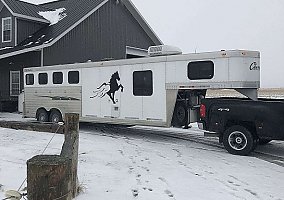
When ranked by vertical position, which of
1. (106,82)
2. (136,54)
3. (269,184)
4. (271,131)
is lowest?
(269,184)

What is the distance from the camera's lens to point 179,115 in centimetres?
1130

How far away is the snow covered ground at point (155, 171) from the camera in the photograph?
18.5 ft

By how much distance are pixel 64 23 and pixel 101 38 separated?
3028 millimetres

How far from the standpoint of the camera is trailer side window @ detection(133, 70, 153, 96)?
11.6 metres

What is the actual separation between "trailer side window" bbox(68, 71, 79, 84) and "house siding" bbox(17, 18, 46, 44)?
36.2 ft

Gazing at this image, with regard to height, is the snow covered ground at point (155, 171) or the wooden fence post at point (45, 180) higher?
the wooden fence post at point (45, 180)

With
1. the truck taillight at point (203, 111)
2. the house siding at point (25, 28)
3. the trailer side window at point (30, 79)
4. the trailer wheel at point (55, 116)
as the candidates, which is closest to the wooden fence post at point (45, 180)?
the truck taillight at point (203, 111)

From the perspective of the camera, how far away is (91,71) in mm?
13469

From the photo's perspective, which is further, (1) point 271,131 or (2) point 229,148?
(2) point 229,148

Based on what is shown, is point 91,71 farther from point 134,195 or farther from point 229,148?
point 134,195

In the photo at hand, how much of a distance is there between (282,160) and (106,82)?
6720 mm

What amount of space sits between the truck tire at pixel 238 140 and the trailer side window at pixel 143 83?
3.13 m

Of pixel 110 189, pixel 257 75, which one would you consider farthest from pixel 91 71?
pixel 110 189

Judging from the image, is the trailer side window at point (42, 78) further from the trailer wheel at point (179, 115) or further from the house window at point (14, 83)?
the house window at point (14, 83)
